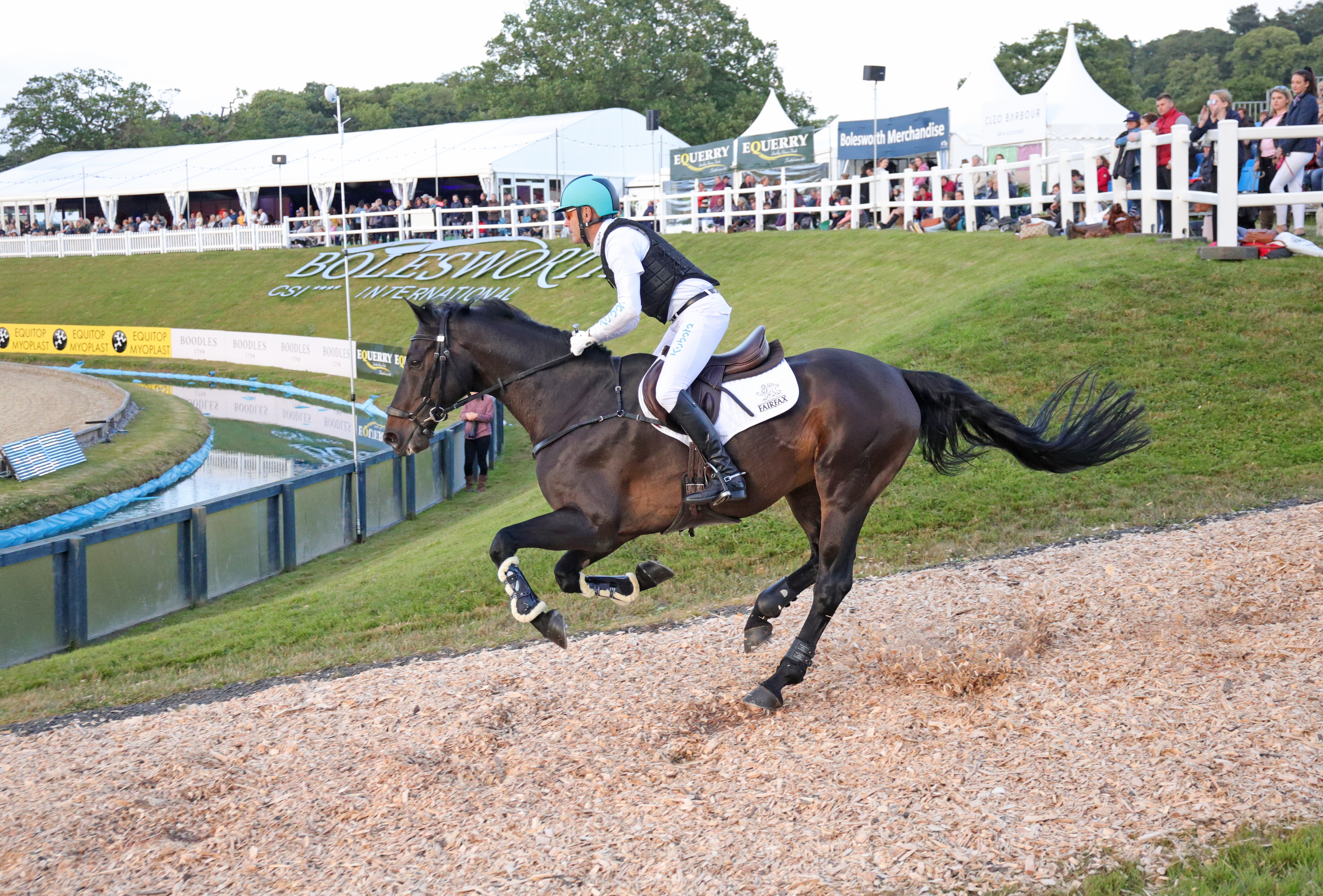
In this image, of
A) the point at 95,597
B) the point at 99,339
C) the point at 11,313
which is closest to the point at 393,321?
the point at 99,339

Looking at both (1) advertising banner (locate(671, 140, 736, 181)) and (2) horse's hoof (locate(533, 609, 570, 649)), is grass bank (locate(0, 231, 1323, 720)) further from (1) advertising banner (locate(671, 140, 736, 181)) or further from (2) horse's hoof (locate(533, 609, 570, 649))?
(1) advertising banner (locate(671, 140, 736, 181))

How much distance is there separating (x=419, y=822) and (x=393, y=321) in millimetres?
29641

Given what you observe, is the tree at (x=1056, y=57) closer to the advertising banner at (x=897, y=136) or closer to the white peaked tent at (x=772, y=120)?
the white peaked tent at (x=772, y=120)

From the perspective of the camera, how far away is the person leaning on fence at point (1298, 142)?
541 inches

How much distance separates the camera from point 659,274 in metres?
6.30

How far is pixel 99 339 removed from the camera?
125 feet

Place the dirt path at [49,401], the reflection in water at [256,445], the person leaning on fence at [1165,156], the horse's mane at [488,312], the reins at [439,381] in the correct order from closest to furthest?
the reins at [439,381] → the horse's mane at [488,312] → the person leaning on fence at [1165,156] → the reflection in water at [256,445] → the dirt path at [49,401]

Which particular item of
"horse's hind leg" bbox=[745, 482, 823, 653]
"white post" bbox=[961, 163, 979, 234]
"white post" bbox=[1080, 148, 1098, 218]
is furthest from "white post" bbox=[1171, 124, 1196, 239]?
"horse's hind leg" bbox=[745, 482, 823, 653]

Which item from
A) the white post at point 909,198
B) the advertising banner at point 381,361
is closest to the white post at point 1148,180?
the white post at point 909,198

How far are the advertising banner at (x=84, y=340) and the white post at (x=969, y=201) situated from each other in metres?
26.2

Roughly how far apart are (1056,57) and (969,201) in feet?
187

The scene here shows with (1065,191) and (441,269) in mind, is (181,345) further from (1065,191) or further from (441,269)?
(1065,191)

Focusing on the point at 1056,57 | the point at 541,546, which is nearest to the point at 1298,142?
the point at 541,546

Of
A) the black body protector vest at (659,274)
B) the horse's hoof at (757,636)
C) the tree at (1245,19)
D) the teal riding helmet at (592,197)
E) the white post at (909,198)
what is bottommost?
→ the horse's hoof at (757,636)
